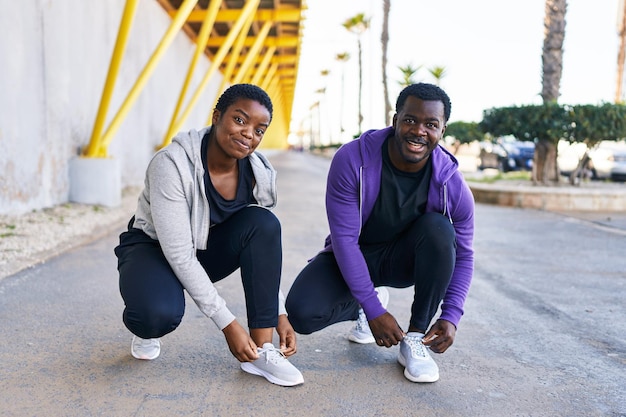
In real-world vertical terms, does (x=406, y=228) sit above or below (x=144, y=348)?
above

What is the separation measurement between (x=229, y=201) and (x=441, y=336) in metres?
1.08

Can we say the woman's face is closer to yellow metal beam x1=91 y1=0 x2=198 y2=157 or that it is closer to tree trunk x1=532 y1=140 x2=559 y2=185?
yellow metal beam x1=91 y1=0 x2=198 y2=157

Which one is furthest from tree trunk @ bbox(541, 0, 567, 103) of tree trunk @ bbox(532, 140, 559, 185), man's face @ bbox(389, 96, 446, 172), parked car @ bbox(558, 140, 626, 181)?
man's face @ bbox(389, 96, 446, 172)

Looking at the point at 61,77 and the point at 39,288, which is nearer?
the point at 39,288

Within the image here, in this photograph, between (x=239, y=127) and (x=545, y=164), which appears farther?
(x=545, y=164)

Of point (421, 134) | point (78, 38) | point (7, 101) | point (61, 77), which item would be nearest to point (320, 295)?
point (421, 134)

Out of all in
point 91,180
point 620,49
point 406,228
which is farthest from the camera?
point 620,49

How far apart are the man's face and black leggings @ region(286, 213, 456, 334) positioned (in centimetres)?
33

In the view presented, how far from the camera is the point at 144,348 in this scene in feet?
8.80

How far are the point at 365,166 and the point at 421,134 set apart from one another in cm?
28

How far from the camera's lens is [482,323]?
339 cm

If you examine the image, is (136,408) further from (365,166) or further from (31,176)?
(31,176)

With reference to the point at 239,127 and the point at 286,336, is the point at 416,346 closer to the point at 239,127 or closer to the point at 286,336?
the point at 286,336

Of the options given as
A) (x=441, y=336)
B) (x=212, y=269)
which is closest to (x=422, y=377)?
(x=441, y=336)
